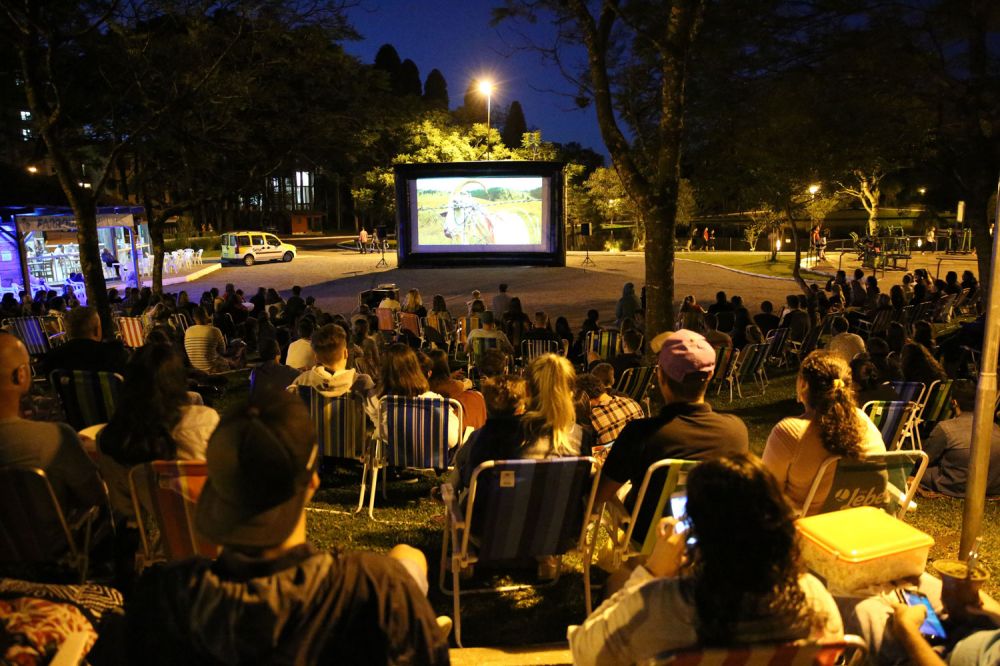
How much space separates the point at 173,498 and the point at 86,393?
99.1 inches

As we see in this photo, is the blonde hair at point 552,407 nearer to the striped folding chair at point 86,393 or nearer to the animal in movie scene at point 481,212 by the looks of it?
the striped folding chair at point 86,393

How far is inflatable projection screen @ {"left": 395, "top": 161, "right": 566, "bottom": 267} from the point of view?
15.6m

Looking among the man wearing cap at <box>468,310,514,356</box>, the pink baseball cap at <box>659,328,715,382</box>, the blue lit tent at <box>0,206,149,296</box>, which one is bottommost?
the man wearing cap at <box>468,310,514,356</box>

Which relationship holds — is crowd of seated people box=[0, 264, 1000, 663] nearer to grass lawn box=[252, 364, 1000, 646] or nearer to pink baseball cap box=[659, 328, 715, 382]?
pink baseball cap box=[659, 328, 715, 382]

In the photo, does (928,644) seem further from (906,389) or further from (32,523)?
(906,389)

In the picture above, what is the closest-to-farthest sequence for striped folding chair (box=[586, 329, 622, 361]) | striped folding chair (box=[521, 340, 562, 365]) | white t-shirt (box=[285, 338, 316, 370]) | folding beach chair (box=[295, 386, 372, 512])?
folding beach chair (box=[295, 386, 372, 512])
white t-shirt (box=[285, 338, 316, 370])
striped folding chair (box=[521, 340, 562, 365])
striped folding chair (box=[586, 329, 622, 361])

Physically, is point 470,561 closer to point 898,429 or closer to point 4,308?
point 898,429

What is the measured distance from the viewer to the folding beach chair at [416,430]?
4.36m

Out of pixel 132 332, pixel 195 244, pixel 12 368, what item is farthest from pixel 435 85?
pixel 12 368

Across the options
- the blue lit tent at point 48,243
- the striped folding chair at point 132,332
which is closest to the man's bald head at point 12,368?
the striped folding chair at point 132,332

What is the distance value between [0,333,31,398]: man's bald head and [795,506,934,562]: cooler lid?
10.2 feet

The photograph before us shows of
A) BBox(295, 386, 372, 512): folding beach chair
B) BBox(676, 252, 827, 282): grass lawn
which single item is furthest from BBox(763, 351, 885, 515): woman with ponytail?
BBox(676, 252, 827, 282): grass lawn

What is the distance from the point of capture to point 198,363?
857 cm

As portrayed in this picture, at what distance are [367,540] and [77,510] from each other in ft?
5.50
